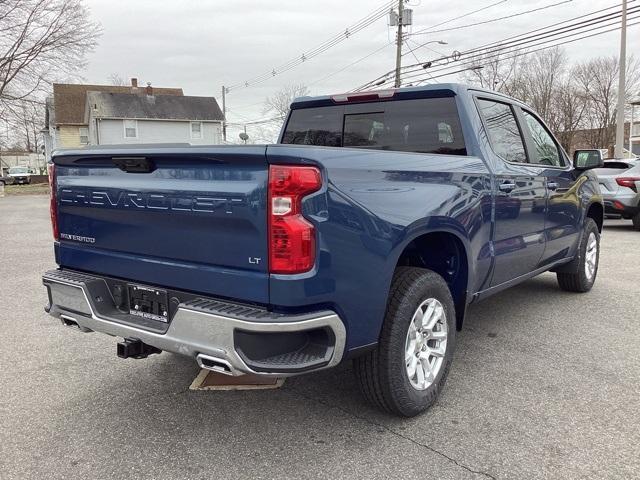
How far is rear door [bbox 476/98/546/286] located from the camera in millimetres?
3915

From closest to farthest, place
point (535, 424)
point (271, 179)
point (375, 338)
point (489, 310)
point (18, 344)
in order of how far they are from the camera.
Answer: point (271, 179)
point (375, 338)
point (535, 424)
point (18, 344)
point (489, 310)

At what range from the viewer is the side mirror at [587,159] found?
5149 millimetres

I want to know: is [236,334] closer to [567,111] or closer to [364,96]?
[364,96]

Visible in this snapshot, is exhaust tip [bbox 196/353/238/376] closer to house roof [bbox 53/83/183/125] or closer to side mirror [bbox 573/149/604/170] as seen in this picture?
side mirror [bbox 573/149/604/170]

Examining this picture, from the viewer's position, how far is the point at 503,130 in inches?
167

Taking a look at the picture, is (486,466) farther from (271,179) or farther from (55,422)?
(55,422)

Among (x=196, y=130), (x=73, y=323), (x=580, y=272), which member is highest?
(x=196, y=130)

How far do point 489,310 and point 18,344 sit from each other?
14.1ft

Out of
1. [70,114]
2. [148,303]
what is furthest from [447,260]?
[70,114]

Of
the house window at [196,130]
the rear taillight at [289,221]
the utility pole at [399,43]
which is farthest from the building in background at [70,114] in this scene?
the rear taillight at [289,221]

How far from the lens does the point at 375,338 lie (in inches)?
110

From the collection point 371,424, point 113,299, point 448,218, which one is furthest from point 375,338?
point 113,299

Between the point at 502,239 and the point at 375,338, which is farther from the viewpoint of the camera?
the point at 502,239

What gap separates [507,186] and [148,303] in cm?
259
